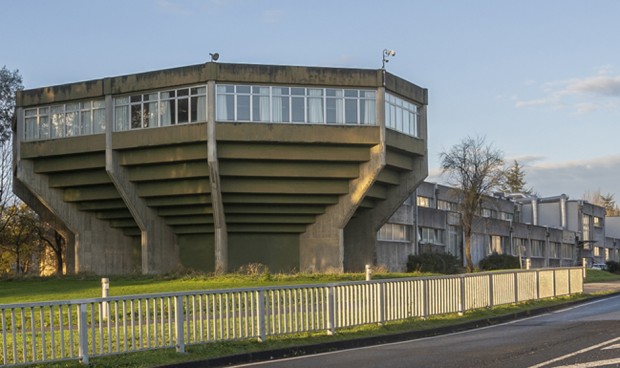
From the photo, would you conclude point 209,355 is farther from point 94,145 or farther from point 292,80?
point 94,145

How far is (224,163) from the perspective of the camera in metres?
43.0

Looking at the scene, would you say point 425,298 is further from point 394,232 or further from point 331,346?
A: point 394,232

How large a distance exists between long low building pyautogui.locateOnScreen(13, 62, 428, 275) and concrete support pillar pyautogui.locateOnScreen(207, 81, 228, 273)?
59 mm

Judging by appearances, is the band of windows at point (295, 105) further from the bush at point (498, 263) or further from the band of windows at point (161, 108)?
the bush at point (498, 263)

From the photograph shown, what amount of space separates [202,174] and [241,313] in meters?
27.6

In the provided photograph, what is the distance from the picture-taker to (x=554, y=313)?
82.6 feet

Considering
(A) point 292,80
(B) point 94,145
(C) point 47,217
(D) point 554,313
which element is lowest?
(D) point 554,313

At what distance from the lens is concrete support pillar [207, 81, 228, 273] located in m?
41.7

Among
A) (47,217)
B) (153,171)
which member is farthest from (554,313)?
(47,217)

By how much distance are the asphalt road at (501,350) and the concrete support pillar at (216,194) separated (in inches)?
918

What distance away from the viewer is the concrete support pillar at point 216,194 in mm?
41656

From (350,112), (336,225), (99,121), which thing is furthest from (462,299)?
(99,121)

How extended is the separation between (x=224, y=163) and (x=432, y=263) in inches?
744

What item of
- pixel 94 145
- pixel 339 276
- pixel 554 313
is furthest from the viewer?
pixel 94 145
